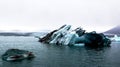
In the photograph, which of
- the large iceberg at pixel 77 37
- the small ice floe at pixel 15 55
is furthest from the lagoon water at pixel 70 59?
the large iceberg at pixel 77 37

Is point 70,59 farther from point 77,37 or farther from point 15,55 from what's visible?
point 77,37

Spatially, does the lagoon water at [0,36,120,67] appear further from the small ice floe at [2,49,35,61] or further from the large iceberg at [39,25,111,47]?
the large iceberg at [39,25,111,47]

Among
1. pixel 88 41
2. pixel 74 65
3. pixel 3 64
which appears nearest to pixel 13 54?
pixel 3 64

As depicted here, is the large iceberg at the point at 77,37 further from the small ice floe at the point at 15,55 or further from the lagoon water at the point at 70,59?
the small ice floe at the point at 15,55

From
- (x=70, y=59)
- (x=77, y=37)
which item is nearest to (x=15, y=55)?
(x=70, y=59)

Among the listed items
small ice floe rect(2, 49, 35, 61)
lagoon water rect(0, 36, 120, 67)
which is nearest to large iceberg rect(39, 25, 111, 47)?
lagoon water rect(0, 36, 120, 67)

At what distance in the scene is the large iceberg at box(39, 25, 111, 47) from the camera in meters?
126

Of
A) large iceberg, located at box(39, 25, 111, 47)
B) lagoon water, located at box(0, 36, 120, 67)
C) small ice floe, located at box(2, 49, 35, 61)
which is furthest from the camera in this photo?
large iceberg, located at box(39, 25, 111, 47)

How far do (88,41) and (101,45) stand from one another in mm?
6126

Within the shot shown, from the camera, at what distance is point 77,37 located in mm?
125250

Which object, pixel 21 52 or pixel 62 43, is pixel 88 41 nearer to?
pixel 62 43

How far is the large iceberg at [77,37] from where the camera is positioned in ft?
413

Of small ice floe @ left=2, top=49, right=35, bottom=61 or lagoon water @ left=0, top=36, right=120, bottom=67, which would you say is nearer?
lagoon water @ left=0, top=36, right=120, bottom=67

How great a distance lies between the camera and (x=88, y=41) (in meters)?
128
